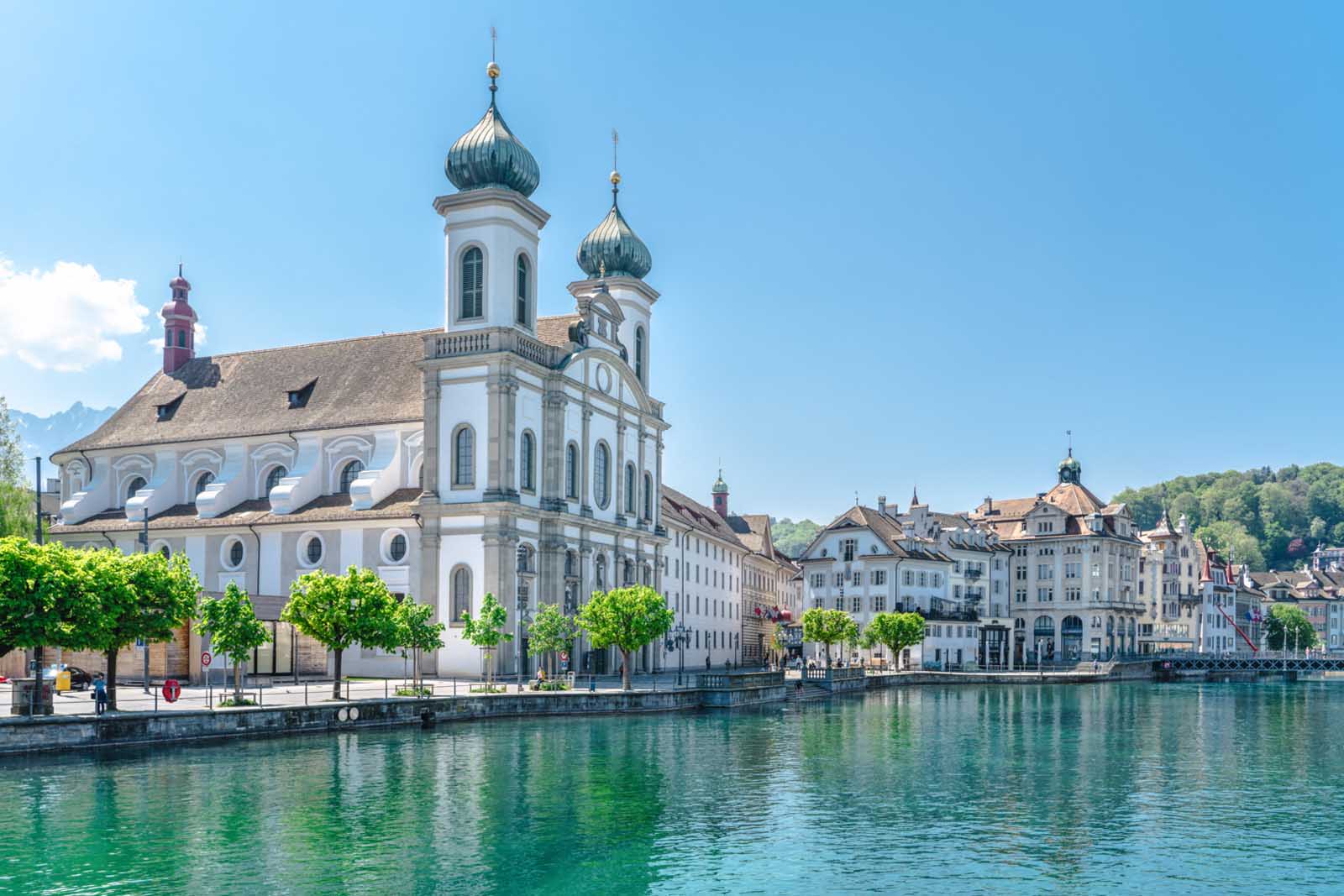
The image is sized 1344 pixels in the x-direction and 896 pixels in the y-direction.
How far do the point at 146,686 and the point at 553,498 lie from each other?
2627 cm

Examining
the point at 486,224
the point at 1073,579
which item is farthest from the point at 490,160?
the point at 1073,579

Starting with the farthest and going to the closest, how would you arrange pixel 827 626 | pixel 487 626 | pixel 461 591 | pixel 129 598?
pixel 827 626 → pixel 461 591 → pixel 487 626 → pixel 129 598

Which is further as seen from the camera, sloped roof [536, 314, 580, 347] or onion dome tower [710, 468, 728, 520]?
onion dome tower [710, 468, 728, 520]

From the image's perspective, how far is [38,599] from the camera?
142 ft

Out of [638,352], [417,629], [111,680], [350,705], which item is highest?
[638,352]

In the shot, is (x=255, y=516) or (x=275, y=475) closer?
(x=255, y=516)

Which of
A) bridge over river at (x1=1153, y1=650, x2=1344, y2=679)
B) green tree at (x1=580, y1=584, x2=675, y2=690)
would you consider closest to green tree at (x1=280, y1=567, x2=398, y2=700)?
green tree at (x1=580, y1=584, x2=675, y2=690)

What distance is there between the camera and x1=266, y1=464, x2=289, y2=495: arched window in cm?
8381

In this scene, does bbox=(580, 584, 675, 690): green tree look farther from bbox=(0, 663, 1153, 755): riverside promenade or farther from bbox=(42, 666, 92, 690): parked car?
bbox=(42, 666, 92, 690): parked car

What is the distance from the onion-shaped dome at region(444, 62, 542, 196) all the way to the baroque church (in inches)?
4.0

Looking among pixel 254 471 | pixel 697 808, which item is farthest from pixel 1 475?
pixel 697 808

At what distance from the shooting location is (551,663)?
248 feet

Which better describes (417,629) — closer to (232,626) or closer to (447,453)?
(232,626)

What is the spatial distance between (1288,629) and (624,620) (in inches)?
5449
